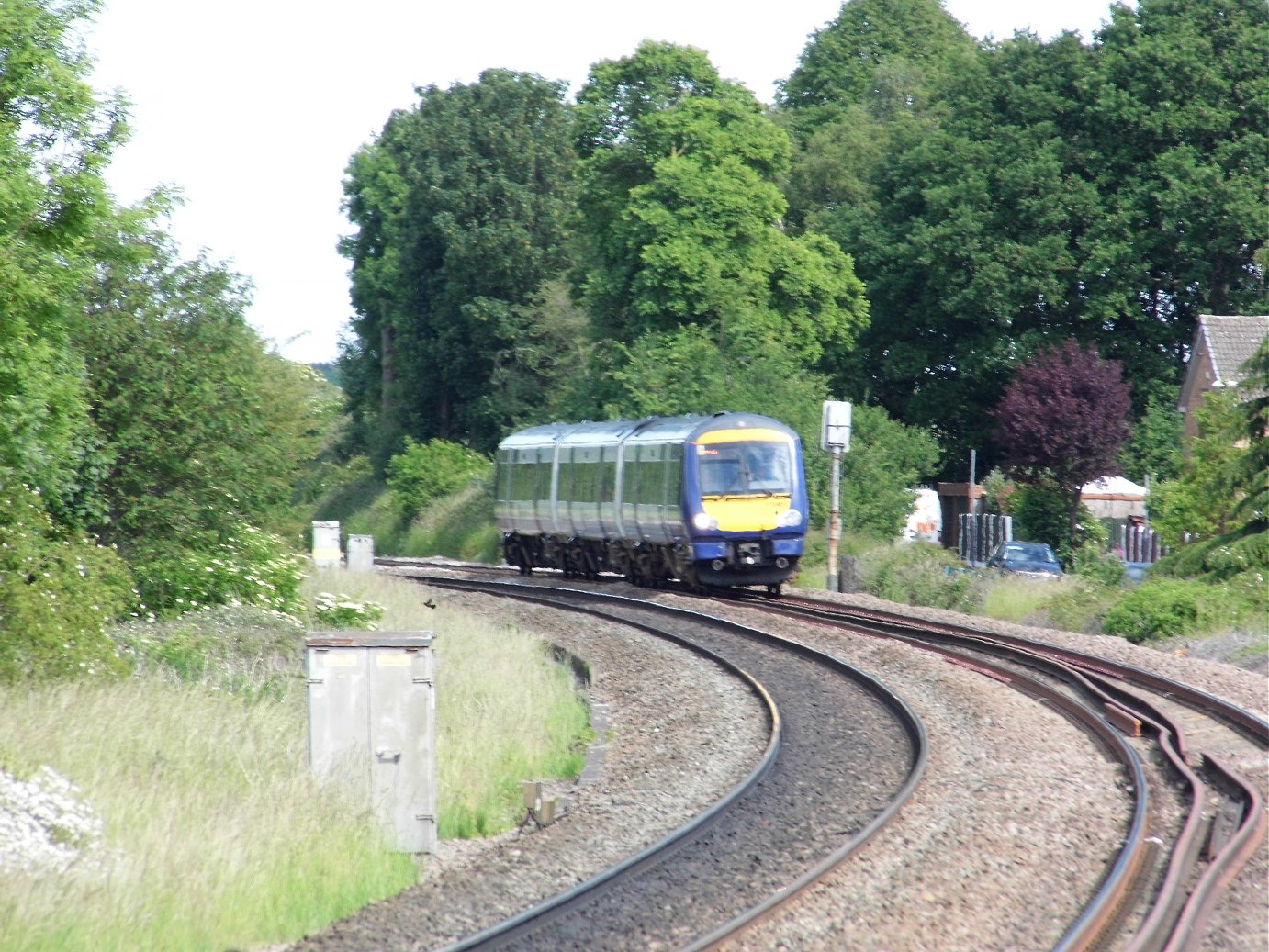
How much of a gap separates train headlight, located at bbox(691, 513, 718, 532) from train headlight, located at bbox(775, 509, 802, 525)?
116 cm

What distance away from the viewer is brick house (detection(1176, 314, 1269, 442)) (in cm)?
4312

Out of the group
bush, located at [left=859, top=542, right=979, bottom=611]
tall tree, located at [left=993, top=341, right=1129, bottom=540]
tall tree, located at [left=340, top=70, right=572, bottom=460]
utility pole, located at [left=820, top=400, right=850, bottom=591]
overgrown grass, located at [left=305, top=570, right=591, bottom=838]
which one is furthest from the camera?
tall tree, located at [left=340, top=70, right=572, bottom=460]

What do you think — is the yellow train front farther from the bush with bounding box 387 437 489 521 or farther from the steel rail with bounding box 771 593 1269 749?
the bush with bounding box 387 437 489 521

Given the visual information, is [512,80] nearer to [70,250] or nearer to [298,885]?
[70,250]

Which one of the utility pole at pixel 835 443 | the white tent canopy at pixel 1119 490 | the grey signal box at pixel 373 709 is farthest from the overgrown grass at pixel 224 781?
the white tent canopy at pixel 1119 490

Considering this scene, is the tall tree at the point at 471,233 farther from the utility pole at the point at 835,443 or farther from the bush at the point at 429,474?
the utility pole at the point at 835,443

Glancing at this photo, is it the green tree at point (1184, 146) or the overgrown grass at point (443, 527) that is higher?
the green tree at point (1184, 146)

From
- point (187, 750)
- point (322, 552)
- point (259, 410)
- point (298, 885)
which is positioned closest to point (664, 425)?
point (322, 552)

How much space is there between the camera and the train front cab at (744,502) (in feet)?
90.2

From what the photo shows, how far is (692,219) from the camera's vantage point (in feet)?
149

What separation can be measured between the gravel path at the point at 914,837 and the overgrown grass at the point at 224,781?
0.42 m

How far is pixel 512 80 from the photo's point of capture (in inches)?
2361

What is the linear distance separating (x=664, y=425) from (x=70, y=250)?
17.3 metres

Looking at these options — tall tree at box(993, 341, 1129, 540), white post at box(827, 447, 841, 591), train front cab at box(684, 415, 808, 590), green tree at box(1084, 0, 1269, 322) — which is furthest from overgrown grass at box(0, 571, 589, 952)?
green tree at box(1084, 0, 1269, 322)
